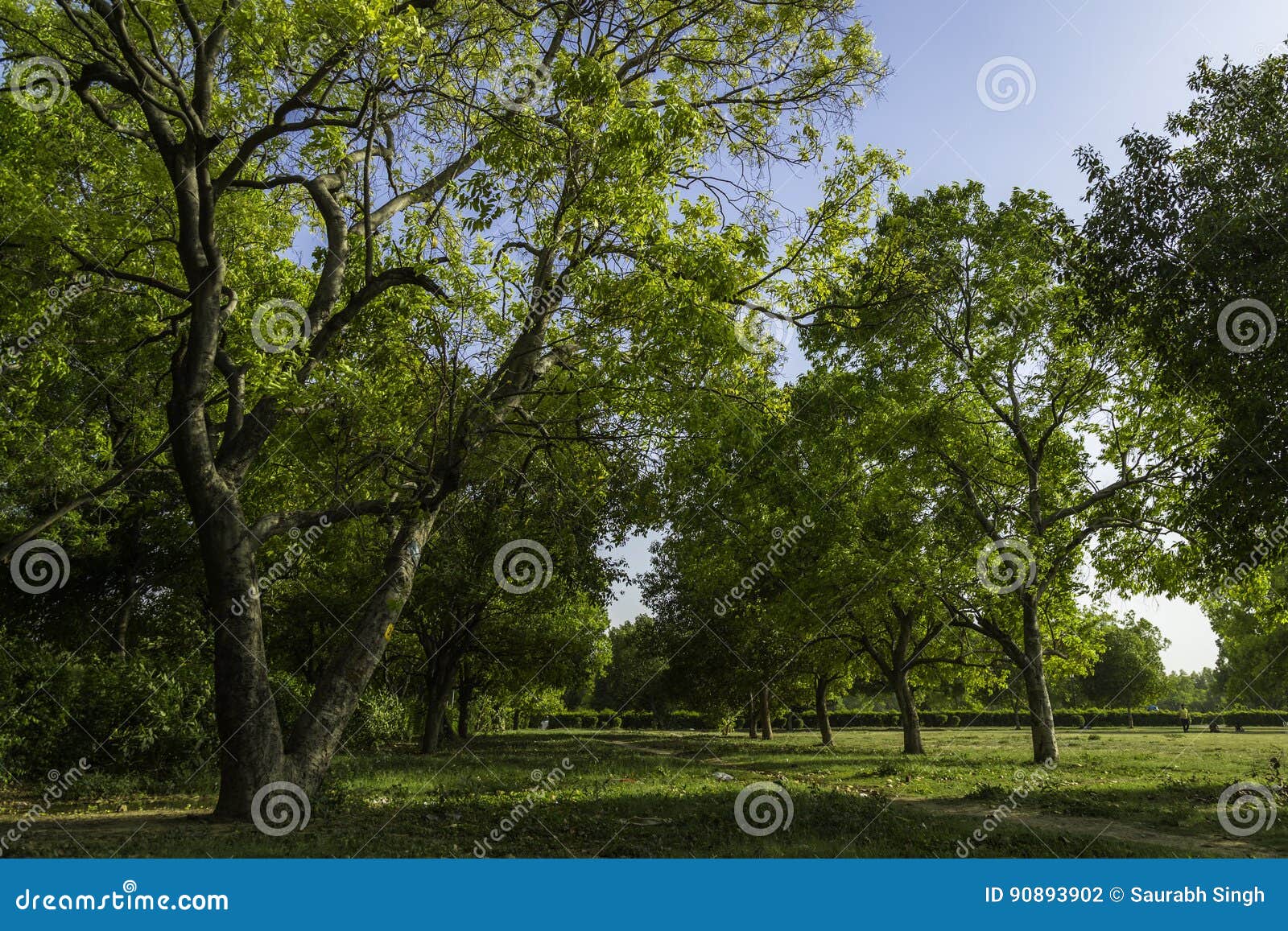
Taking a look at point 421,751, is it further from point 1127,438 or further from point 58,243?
point 1127,438

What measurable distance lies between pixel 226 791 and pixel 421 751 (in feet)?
56.9

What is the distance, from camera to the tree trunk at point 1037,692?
21688 millimetres

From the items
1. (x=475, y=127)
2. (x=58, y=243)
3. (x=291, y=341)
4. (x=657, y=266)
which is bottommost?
(x=291, y=341)

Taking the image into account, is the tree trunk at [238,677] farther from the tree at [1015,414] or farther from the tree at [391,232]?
the tree at [1015,414]

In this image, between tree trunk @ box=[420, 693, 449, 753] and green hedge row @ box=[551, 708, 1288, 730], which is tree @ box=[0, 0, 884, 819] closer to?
tree trunk @ box=[420, 693, 449, 753]

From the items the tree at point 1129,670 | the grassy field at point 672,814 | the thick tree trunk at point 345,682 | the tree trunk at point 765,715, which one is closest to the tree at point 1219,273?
the grassy field at point 672,814

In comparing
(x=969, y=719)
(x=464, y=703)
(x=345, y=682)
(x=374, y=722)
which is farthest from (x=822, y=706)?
(x=969, y=719)

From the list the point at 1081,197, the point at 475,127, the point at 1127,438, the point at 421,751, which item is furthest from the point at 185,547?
the point at 1127,438

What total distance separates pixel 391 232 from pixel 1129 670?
6928cm

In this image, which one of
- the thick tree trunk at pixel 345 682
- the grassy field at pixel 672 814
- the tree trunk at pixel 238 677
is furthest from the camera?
the thick tree trunk at pixel 345 682

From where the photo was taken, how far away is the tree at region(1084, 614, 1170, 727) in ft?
201

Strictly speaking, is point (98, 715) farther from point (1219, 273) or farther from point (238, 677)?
point (1219, 273)

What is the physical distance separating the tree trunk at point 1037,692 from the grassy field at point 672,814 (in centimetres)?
90

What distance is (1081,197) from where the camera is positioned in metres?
15.2
